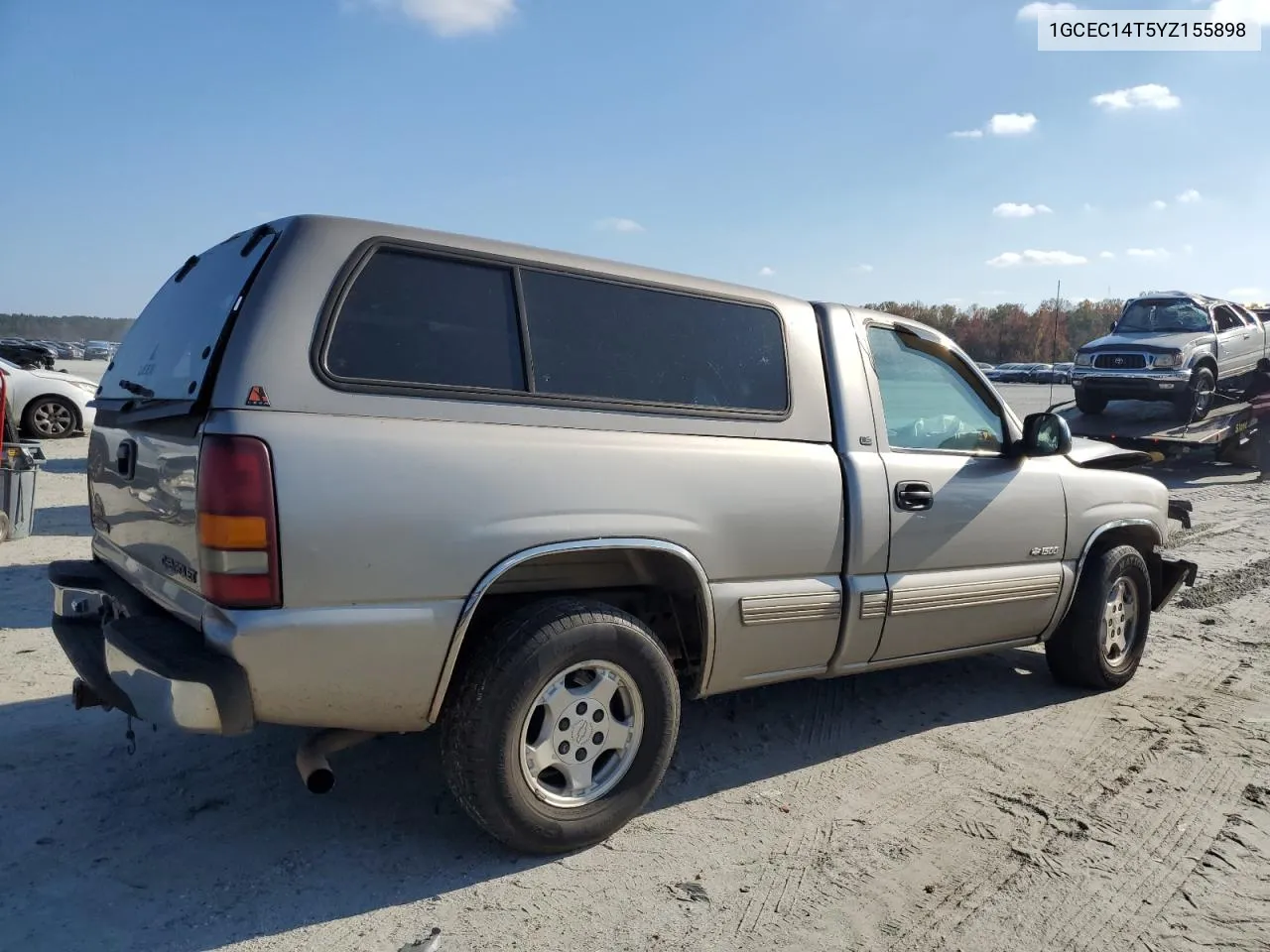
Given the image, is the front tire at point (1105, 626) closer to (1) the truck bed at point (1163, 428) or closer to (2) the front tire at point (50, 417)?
(1) the truck bed at point (1163, 428)

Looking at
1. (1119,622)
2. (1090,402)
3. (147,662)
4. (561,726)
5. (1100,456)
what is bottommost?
(1119,622)

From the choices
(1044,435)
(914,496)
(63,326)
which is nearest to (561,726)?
(914,496)

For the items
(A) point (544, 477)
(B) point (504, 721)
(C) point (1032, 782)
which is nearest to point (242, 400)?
(A) point (544, 477)

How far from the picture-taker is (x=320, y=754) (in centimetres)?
286

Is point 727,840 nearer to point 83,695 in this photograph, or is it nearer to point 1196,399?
point 83,695

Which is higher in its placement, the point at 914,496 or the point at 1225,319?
the point at 1225,319

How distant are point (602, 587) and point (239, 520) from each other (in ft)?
4.40

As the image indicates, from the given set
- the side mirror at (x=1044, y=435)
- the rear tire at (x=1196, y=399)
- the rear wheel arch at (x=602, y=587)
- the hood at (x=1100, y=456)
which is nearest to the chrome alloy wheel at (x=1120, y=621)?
the hood at (x=1100, y=456)

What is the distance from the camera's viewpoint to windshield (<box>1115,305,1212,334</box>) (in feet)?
44.7

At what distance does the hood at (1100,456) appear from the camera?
4770 mm

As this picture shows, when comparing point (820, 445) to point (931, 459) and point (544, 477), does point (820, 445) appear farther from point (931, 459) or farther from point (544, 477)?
point (544, 477)

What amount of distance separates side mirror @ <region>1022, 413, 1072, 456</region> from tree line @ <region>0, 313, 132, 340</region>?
407 feet

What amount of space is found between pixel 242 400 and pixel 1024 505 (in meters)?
3.48

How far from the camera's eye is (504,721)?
281 cm
